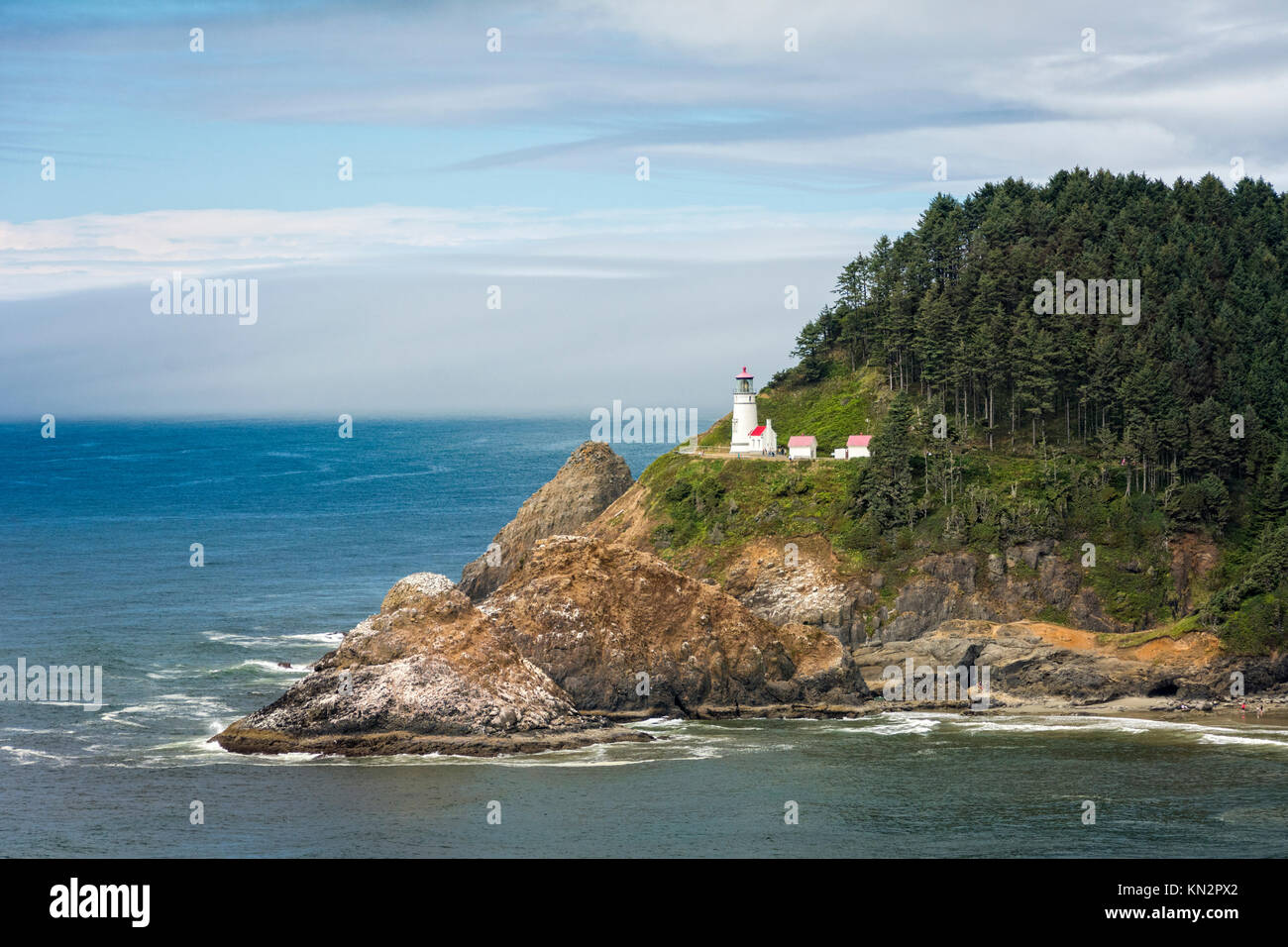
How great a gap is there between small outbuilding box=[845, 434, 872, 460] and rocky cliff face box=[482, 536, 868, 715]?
24.7 m

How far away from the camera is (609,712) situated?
259 feet

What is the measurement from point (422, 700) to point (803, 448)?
43500 mm

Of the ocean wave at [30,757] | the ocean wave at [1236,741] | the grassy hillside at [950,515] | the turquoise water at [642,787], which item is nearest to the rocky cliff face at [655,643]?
the turquoise water at [642,787]

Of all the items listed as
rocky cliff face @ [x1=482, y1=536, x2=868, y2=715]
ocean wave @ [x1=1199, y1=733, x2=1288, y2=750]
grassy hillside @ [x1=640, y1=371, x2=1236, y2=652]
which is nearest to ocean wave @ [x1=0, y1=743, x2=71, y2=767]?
rocky cliff face @ [x1=482, y1=536, x2=868, y2=715]

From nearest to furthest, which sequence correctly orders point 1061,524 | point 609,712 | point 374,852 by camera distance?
point 374,852 → point 609,712 → point 1061,524

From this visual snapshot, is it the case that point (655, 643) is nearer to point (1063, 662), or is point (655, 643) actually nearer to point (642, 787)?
point (642, 787)

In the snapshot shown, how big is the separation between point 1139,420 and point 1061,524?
462 inches

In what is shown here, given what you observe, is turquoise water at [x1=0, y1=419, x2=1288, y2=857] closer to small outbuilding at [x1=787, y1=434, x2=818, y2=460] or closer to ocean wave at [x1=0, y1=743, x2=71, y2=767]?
ocean wave at [x1=0, y1=743, x2=71, y2=767]

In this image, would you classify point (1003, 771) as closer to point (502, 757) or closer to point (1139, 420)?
point (502, 757)

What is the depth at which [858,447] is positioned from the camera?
349ft

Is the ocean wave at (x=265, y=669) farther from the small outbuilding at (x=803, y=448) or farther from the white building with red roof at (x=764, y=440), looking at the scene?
the white building with red roof at (x=764, y=440)

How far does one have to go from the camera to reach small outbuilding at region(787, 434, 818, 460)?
10681 cm

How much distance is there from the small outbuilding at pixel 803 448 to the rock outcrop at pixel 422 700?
3664cm

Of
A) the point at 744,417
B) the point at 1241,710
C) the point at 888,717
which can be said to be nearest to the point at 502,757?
the point at 888,717
